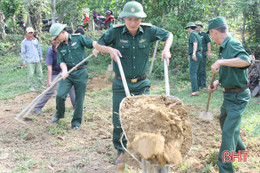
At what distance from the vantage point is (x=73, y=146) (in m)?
4.22

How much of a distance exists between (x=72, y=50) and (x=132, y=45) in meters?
1.71

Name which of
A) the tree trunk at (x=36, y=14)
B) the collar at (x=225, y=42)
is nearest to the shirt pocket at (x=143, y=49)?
the collar at (x=225, y=42)

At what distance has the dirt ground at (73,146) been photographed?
11.6 ft

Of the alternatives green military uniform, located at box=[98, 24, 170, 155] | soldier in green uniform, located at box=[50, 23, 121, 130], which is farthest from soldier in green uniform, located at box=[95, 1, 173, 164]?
soldier in green uniform, located at box=[50, 23, 121, 130]

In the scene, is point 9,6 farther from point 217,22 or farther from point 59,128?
point 217,22

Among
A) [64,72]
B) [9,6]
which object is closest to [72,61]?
[64,72]

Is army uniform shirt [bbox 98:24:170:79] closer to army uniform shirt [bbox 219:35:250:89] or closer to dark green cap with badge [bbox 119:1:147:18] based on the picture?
dark green cap with badge [bbox 119:1:147:18]

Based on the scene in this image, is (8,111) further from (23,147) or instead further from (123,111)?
(123,111)

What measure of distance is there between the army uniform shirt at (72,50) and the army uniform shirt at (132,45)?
133cm

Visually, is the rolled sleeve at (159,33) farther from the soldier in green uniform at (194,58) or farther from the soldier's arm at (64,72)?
the soldier in green uniform at (194,58)

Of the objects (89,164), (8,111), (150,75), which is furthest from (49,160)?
(150,75)

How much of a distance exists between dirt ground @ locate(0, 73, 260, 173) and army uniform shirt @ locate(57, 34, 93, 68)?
1.38 m

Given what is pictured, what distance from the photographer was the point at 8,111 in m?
5.98

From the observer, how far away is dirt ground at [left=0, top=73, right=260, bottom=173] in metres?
3.54
